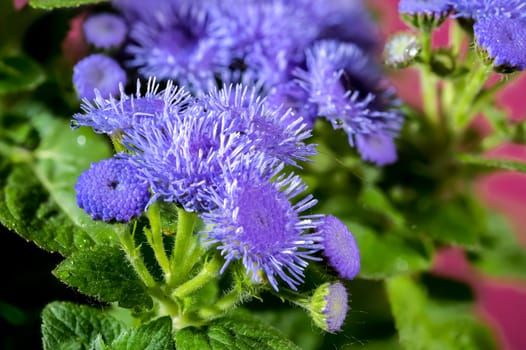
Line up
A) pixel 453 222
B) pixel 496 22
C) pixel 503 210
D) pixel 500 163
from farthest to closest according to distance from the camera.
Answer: pixel 503 210 → pixel 453 222 → pixel 500 163 → pixel 496 22

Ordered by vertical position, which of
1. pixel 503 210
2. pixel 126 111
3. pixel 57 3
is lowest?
pixel 503 210

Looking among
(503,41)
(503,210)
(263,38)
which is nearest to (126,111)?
(263,38)

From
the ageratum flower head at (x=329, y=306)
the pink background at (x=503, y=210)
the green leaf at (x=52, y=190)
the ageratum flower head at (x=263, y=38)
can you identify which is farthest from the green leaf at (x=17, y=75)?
the pink background at (x=503, y=210)

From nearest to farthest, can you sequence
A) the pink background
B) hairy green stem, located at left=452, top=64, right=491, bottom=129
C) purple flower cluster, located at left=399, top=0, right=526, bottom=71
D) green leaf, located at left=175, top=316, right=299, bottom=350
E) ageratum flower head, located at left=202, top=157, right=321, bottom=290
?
ageratum flower head, located at left=202, top=157, right=321, bottom=290 → green leaf, located at left=175, top=316, right=299, bottom=350 → purple flower cluster, located at left=399, top=0, right=526, bottom=71 → hairy green stem, located at left=452, top=64, right=491, bottom=129 → the pink background

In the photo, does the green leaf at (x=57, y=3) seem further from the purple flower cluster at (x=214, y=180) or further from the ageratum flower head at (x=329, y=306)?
the ageratum flower head at (x=329, y=306)

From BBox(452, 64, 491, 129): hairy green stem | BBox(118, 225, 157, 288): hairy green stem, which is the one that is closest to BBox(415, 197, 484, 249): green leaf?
BBox(452, 64, 491, 129): hairy green stem

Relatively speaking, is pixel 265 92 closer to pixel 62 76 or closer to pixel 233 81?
pixel 233 81

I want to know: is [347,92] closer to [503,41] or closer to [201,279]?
[503,41]

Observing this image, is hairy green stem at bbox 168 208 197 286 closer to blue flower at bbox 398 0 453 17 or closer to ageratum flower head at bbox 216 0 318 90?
ageratum flower head at bbox 216 0 318 90
